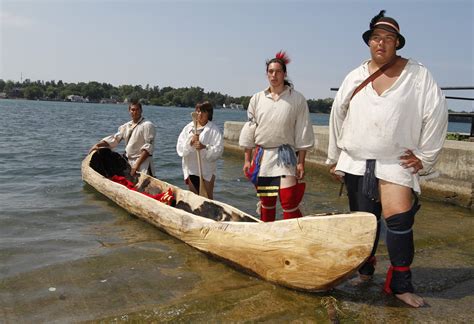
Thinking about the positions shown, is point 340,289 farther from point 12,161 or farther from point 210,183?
point 12,161

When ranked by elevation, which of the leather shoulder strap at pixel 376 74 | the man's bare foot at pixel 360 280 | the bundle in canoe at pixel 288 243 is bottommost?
the man's bare foot at pixel 360 280

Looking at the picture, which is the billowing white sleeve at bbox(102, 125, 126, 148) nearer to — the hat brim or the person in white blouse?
the person in white blouse

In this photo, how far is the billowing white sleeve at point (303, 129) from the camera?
14.9ft

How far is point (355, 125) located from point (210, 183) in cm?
319

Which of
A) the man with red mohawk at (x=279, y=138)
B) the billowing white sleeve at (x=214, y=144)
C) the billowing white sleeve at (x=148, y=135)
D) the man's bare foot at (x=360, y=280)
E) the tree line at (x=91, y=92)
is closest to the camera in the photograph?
the man's bare foot at (x=360, y=280)

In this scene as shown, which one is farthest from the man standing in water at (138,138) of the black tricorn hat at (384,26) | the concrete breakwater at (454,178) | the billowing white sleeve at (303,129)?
the concrete breakwater at (454,178)

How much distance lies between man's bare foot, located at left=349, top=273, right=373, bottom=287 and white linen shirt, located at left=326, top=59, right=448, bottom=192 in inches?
42.0

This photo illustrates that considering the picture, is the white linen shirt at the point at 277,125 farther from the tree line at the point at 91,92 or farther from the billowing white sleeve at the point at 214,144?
the tree line at the point at 91,92

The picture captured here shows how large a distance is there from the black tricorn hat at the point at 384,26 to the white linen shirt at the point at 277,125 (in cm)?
120

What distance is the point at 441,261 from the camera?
4.51 meters

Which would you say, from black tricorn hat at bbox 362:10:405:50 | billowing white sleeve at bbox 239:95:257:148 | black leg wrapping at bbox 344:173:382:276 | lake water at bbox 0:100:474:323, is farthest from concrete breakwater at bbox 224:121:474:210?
black tricorn hat at bbox 362:10:405:50

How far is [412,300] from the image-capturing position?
339cm

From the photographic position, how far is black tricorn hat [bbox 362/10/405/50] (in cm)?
325

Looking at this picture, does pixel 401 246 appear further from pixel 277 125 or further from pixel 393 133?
pixel 277 125
